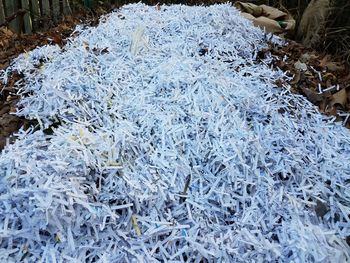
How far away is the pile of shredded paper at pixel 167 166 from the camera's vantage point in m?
1.26

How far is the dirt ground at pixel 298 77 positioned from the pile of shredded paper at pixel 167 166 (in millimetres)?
63

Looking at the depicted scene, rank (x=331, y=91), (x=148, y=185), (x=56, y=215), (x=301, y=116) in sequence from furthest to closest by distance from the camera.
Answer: (x=331, y=91)
(x=301, y=116)
(x=148, y=185)
(x=56, y=215)

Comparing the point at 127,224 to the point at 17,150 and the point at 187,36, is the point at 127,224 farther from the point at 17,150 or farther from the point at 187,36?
the point at 187,36

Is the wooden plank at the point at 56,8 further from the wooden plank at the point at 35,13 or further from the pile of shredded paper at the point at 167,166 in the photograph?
the pile of shredded paper at the point at 167,166

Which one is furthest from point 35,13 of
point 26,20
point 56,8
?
point 56,8

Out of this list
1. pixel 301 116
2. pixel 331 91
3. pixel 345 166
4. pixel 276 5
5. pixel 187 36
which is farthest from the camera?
pixel 276 5

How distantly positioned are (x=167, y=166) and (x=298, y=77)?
2.90ft


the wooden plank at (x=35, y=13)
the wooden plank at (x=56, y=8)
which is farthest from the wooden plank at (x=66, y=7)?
the wooden plank at (x=35, y=13)

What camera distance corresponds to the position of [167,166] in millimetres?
1438

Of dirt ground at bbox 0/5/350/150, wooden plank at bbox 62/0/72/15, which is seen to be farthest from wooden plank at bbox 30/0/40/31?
dirt ground at bbox 0/5/350/150

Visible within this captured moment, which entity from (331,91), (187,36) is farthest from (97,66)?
(331,91)

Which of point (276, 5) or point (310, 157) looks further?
point (276, 5)

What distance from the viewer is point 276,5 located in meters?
3.68

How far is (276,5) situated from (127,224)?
2.89 metres
